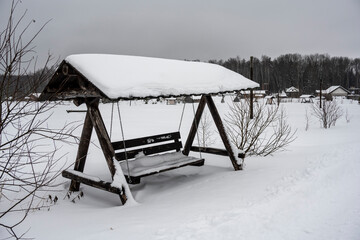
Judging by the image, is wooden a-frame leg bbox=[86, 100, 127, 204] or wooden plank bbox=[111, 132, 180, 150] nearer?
wooden a-frame leg bbox=[86, 100, 127, 204]

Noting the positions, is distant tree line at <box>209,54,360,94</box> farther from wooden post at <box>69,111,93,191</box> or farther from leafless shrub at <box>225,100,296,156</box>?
wooden post at <box>69,111,93,191</box>

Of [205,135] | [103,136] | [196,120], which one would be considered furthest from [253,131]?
[103,136]

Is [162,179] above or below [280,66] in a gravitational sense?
below

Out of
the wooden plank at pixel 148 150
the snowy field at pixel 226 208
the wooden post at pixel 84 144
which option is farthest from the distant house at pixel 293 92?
the wooden post at pixel 84 144

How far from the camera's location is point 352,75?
8762 centimetres

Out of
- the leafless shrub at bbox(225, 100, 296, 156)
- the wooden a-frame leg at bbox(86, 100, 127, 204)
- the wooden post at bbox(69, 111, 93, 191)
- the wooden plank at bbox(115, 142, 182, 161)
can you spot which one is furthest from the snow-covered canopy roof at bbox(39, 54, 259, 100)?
the wooden plank at bbox(115, 142, 182, 161)

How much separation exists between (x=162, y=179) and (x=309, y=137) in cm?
944

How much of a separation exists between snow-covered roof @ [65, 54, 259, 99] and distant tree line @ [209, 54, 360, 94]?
74.1 meters

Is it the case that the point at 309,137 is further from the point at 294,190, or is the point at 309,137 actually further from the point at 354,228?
the point at 354,228

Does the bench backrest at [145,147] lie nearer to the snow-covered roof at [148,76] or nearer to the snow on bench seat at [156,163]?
the snow on bench seat at [156,163]

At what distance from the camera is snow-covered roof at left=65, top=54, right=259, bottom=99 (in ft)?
13.4

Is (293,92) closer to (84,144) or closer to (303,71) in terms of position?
(303,71)

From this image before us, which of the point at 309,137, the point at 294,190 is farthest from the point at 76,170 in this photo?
the point at 309,137

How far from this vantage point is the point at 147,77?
462cm
